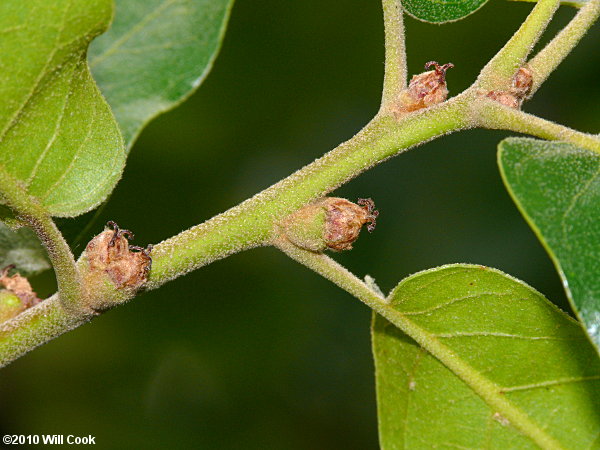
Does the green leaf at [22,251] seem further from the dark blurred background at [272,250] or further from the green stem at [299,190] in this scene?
the dark blurred background at [272,250]

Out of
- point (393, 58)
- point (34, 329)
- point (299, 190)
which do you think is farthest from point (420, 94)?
point (34, 329)

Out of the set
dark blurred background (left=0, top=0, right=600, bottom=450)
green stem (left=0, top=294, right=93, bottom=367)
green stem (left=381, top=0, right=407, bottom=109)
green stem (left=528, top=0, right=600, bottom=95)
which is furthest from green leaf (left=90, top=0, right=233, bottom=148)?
dark blurred background (left=0, top=0, right=600, bottom=450)

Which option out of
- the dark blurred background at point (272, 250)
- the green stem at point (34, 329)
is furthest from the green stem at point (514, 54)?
the dark blurred background at point (272, 250)

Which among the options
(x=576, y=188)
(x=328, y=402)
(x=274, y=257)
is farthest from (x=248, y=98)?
(x=576, y=188)

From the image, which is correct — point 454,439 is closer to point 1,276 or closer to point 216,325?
point 1,276

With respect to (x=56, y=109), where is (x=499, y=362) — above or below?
below

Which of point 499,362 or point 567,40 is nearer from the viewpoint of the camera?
point 567,40

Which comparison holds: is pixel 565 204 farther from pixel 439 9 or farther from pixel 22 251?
pixel 22 251

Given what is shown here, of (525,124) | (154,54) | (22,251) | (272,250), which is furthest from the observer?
(272,250)

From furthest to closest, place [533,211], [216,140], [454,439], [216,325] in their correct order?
1. [216,325]
2. [216,140]
3. [454,439]
4. [533,211]
